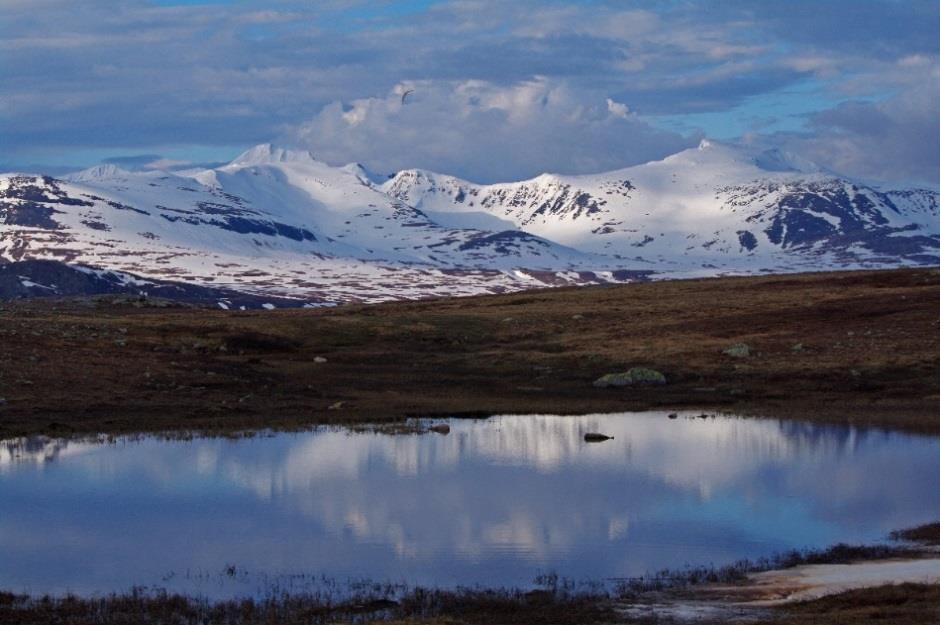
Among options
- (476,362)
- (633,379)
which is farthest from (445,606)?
(476,362)

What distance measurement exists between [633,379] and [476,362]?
44.2 feet

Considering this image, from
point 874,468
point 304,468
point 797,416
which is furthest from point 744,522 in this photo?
point 797,416

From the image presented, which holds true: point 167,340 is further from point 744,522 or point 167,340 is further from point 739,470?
point 744,522

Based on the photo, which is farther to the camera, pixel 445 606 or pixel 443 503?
pixel 443 503

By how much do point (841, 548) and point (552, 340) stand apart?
59.8 m

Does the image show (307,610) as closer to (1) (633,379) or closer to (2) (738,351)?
(1) (633,379)

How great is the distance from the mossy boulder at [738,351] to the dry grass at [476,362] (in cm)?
97

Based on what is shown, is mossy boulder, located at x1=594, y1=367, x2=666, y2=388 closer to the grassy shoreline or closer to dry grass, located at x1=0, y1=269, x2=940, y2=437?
dry grass, located at x1=0, y1=269, x2=940, y2=437

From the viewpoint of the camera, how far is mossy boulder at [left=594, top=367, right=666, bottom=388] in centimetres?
7088

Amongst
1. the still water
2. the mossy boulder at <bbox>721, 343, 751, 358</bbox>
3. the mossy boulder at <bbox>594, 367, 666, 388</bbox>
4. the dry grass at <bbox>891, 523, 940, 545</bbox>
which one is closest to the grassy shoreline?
the still water

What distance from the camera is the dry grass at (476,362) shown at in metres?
58.0

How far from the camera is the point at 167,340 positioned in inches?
3290

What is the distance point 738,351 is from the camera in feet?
258

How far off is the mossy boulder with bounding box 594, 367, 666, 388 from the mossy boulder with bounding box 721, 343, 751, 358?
7.75m
